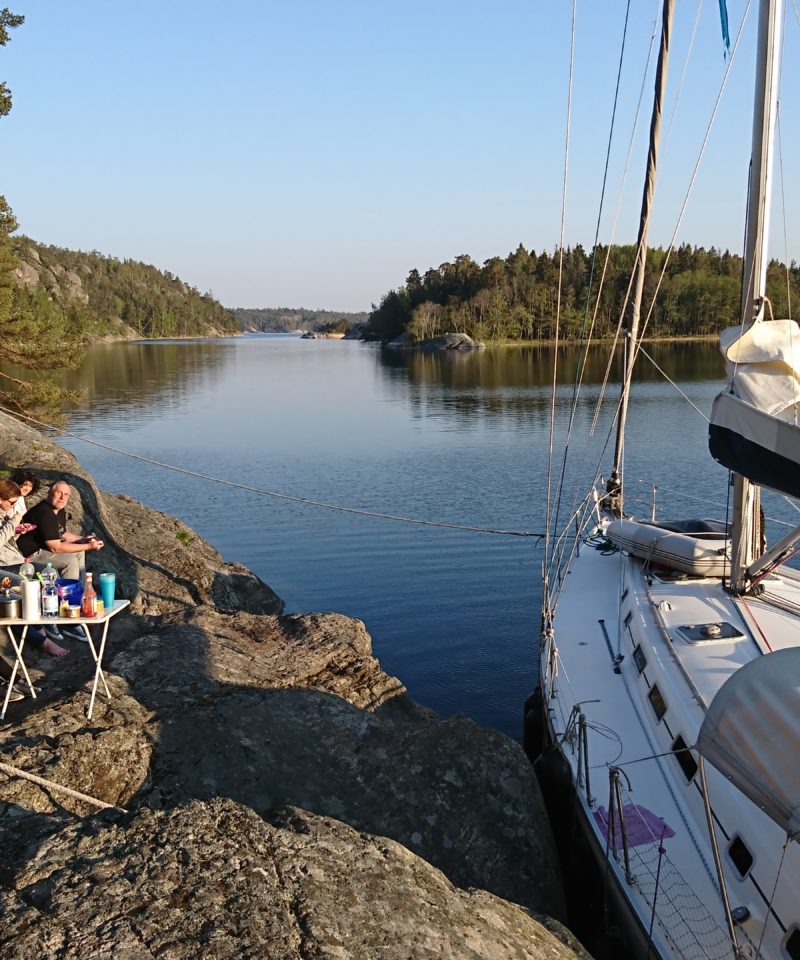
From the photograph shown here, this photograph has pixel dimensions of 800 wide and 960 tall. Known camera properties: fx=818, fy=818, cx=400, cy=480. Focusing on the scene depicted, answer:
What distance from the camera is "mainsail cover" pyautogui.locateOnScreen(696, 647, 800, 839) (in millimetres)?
4348

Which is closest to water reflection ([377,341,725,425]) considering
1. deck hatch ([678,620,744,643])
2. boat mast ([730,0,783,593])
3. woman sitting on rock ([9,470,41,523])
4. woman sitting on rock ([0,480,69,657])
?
boat mast ([730,0,783,593])

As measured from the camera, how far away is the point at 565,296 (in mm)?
138125

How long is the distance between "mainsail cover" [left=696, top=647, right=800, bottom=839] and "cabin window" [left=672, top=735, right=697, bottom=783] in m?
2.38

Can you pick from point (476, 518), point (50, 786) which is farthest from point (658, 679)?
point (476, 518)

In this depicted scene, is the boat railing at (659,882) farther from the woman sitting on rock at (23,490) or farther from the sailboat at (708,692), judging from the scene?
the woman sitting on rock at (23,490)

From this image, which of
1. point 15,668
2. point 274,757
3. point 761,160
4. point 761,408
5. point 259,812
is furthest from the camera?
point 761,160

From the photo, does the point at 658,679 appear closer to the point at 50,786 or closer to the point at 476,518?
the point at 50,786

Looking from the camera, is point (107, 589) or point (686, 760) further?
point (686, 760)

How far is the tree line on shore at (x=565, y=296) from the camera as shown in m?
130

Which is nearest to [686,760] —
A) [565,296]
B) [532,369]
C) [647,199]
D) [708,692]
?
[708,692]

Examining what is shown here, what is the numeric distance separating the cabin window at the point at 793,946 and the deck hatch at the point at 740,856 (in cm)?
66

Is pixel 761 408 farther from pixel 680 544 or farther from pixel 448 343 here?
pixel 448 343

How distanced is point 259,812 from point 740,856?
141 inches

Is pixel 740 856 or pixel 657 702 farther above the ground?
pixel 657 702
